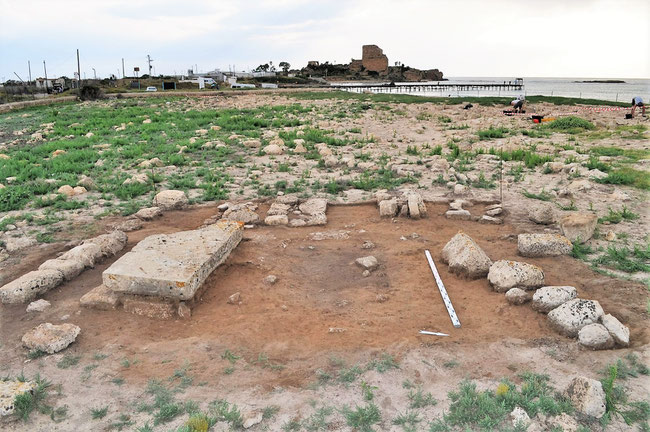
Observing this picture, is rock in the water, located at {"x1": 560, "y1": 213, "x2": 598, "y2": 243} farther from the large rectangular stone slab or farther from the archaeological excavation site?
the large rectangular stone slab

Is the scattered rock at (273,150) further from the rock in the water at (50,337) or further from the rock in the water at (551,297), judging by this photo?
the rock in the water at (551,297)

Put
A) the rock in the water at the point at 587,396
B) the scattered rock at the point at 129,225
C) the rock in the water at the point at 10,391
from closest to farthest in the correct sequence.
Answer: the rock in the water at the point at 587,396 → the rock in the water at the point at 10,391 → the scattered rock at the point at 129,225

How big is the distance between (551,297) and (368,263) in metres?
2.00

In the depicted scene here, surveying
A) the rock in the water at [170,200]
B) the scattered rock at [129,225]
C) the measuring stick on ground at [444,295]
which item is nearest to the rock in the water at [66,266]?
the scattered rock at [129,225]

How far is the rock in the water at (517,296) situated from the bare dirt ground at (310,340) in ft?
0.31

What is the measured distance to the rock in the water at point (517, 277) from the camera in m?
4.50

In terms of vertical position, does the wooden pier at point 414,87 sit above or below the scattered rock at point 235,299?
above

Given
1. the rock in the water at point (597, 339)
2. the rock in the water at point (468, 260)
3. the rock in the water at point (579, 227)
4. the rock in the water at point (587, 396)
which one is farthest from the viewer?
the rock in the water at point (579, 227)

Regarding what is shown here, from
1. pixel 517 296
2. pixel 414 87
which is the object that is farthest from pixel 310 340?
pixel 414 87

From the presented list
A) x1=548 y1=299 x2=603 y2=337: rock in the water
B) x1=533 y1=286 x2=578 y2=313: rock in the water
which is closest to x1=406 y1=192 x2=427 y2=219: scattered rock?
x1=533 y1=286 x2=578 y2=313: rock in the water

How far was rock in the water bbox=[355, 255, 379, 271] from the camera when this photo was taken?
17.3 ft

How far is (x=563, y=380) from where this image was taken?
3221 millimetres

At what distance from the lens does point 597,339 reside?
3.56m

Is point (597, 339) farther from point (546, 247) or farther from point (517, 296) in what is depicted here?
point (546, 247)
